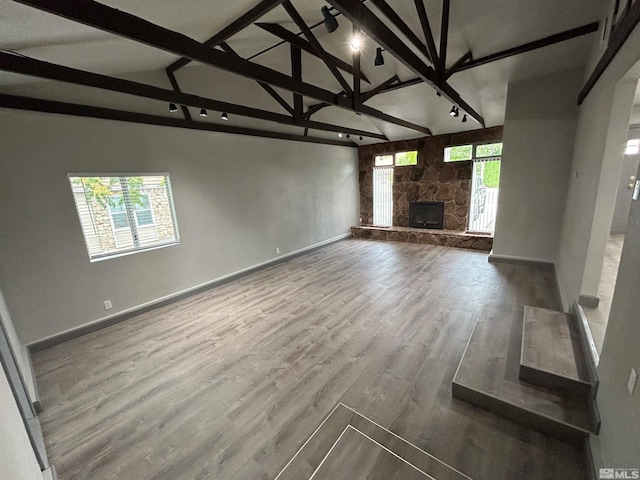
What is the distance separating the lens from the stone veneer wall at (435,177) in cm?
647

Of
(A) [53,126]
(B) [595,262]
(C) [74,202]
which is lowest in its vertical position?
(B) [595,262]

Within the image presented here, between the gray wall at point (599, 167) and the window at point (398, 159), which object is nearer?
the gray wall at point (599, 167)

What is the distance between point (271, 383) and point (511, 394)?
1.94 metres

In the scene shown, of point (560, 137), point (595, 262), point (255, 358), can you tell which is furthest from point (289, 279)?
point (560, 137)

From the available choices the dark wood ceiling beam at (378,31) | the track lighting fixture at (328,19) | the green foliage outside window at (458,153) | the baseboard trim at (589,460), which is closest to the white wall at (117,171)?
the track lighting fixture at (328,19)

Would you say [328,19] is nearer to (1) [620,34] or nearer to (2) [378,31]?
(2) [378,31]

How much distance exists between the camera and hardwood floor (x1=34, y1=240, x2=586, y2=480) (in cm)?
168

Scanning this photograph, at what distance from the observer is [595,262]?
7.94 feet

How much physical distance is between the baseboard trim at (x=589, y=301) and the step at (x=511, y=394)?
677 mm

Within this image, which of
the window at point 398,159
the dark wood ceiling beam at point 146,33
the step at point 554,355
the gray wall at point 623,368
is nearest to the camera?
the gray wall at point 623,368

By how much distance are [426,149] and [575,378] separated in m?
6.29

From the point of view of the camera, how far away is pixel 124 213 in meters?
3.62

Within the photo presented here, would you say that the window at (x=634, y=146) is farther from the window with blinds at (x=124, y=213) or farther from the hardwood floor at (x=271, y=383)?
the window with blinds at (x=124, y=213)

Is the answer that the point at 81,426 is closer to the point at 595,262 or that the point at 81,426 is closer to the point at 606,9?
the point at 595,262
